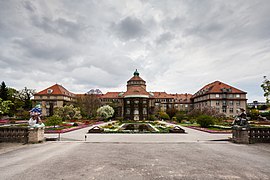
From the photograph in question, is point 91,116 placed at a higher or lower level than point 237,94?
lower

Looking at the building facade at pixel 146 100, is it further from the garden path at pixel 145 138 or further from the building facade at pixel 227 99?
the garden path at pixel 145 138

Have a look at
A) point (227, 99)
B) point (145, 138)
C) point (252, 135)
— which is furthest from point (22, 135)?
point (227, 99)

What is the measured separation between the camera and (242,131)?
13.0 metres

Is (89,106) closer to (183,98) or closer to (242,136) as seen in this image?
(183,98)

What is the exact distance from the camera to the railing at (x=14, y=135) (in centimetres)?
1277

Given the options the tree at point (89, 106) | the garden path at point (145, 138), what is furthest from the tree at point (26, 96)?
the garden path at point (145, 138)

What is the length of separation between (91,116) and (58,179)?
4954cm

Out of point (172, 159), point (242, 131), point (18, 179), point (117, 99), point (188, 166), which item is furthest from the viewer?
point (117, 99)

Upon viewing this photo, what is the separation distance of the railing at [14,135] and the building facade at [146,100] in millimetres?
41492

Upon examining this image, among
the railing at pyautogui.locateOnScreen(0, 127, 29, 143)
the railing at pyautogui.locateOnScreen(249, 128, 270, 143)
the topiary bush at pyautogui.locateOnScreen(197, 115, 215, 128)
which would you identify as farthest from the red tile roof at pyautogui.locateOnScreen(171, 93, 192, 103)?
the railing at pyautogui.locateOnScreen(0, 127, 29, 143)

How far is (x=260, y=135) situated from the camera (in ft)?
43.1

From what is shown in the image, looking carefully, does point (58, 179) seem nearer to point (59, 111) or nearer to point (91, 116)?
point (59, 111)

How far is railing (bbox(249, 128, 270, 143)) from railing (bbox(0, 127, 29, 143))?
59.3ft

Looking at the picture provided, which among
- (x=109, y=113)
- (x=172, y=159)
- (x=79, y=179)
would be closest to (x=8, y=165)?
(x=79, y=179)
